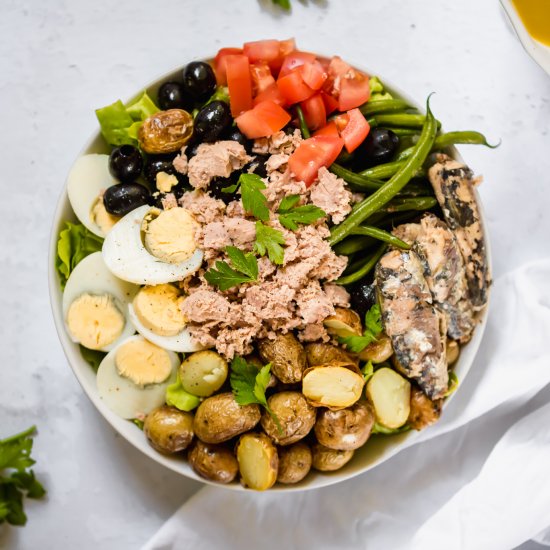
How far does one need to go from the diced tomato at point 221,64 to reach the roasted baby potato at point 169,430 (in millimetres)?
1213

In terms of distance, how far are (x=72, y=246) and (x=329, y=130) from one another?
1.02 m

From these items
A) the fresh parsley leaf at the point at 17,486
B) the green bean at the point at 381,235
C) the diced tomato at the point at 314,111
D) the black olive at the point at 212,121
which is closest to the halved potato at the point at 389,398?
the green bean at the point at 381,235

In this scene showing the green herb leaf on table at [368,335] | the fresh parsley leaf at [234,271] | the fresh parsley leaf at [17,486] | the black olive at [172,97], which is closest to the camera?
the fresh parsley leaf at [234,271]

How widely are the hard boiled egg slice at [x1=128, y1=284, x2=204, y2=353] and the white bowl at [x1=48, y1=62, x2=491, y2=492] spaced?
0.26m

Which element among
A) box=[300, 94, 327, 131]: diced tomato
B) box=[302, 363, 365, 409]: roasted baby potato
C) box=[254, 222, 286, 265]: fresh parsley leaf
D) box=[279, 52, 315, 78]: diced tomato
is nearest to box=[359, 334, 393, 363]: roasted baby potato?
box=[302, 363, 365, 409]: roasted baby potato

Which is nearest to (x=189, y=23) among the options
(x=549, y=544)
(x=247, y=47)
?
(x=247, y=47)

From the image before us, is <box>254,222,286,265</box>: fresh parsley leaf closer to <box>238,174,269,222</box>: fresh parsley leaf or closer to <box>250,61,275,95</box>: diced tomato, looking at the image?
<box>238,174,269,222</box>: fresh parsley leaf

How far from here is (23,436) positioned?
275 cm

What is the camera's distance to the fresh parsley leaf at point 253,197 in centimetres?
234

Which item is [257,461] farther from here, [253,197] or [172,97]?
[172,97]

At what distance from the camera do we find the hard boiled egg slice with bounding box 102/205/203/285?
7.89ft

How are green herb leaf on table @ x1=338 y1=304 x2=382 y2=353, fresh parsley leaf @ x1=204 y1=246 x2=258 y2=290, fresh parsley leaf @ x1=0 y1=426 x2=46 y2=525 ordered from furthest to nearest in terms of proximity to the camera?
fresh parsley leaf @ x1=0 y1=426 x2=46 y2=525
green herb leaf on table @ x1=338 y1=304 x2=382 y2=353
fresh parsley leaf @ x1=204 y1=246 x2=258 y2=290

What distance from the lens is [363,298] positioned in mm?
2516

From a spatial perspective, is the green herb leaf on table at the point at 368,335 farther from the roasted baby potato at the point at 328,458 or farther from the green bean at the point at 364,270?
the roasted baby potato at the point at 328,458
